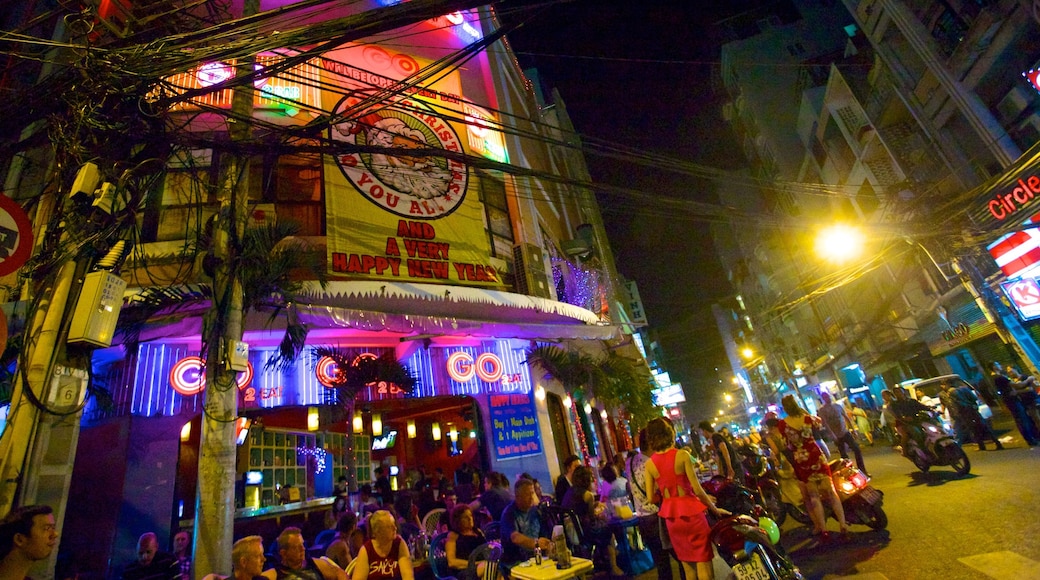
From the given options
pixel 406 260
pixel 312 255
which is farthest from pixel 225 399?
pixel 406 260

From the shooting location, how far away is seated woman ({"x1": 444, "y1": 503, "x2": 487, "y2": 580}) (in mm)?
5426

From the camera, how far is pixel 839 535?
247 inches

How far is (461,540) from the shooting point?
5.62 meters

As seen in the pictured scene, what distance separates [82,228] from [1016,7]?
21408 millimetres

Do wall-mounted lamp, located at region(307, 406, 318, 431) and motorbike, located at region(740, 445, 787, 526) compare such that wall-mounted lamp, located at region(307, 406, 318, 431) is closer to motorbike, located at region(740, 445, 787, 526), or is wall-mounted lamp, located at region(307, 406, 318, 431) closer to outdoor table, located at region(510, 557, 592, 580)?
outdoor table, located at region(510, 557, 592, 580)

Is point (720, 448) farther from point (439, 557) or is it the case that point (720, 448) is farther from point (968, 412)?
point (968, 412)

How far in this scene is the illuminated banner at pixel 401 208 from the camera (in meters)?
9.30

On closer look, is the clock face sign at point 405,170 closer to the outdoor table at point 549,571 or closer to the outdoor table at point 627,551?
the outdoor table at point 627,551

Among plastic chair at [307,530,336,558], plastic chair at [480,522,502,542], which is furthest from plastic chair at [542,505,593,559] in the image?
plastic chair at [307,530,336,558]

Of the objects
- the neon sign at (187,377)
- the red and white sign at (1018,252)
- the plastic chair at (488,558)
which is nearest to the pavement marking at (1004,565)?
the plastic chair at (488,558)

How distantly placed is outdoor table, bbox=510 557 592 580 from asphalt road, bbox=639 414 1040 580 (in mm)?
1563

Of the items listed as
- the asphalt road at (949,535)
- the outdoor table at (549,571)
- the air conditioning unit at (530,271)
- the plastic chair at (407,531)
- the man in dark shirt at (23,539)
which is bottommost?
the asphalt road at (949,535)

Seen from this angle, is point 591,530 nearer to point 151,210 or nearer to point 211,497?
point 211,497

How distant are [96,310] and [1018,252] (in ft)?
70.0
